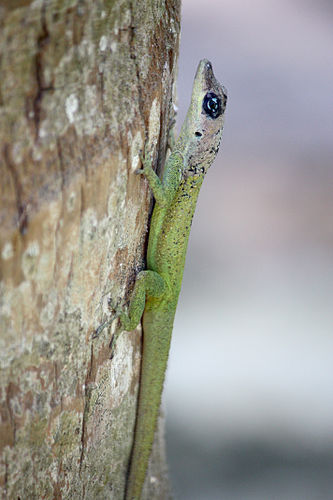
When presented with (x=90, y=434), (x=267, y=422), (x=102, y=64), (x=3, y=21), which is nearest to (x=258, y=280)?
(x=267, y=422)

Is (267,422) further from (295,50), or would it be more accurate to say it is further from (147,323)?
(295,50)

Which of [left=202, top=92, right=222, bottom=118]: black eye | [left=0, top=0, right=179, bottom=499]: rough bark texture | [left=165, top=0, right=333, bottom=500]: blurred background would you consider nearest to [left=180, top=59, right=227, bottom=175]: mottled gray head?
[left=202, top=92, right=222, bottom=118]: black eye

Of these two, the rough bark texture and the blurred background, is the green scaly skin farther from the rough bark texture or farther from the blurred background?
the blurred background

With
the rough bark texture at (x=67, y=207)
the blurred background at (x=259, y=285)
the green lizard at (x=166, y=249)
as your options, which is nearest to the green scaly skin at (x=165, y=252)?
the green lizard at (x=166, y=249)

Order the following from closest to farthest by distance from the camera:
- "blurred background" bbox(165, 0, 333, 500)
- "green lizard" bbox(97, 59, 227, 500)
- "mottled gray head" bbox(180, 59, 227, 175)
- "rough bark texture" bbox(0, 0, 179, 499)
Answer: "rough bark texture" bbox(0, 0, 179, 499)
"green lizard" bbox(97, 59, 227, 500)
"mottled gray head" bbox(180, 59, 227, 175)
"blurred background" bbox(165, 0, 333, 500)

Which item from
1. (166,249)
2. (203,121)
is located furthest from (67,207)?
(203,121)

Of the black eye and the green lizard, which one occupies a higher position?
the black eye

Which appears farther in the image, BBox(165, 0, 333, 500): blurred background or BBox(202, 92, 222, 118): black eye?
BBox(165, 0, 333, 500): blurred background

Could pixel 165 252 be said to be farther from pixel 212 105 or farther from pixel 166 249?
pixel 212 105
